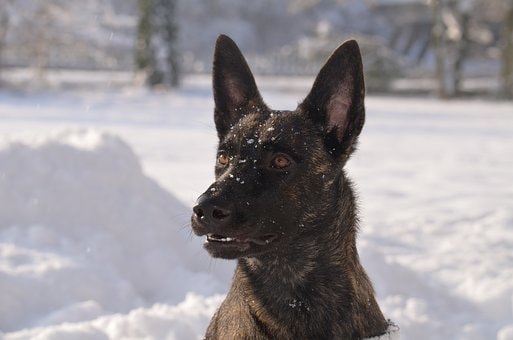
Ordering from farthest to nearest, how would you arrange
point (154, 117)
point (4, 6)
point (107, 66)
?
point (107, 66)
point (4, 6)
point (154, 117)

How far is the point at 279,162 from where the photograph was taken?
3150 mm

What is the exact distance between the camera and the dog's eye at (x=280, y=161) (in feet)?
10.3

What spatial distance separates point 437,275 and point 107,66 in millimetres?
37208

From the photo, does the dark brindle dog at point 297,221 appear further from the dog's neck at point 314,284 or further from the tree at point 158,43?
the tree at point 158,43

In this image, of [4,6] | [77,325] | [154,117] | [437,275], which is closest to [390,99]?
[154,117]

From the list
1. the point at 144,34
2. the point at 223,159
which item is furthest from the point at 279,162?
the point at 144,34

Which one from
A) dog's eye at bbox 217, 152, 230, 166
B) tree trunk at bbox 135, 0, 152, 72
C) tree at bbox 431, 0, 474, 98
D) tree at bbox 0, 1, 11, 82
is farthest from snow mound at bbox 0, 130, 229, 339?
tree at bbox 431, 0, 474, 98

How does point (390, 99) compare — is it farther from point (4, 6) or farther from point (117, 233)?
point (117, 233)

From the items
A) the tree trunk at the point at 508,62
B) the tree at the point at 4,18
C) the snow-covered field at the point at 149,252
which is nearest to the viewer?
the snow-covered field at the point at 149,252

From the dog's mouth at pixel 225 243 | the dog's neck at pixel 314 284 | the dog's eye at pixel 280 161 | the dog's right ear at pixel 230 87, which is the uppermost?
the dog's right ear at pixel 230 87

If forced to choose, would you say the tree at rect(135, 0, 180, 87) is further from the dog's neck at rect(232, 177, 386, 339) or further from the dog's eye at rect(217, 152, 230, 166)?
the dog's neck at rect(232, 177, 386, 339)

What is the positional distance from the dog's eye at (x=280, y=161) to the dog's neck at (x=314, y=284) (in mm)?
331

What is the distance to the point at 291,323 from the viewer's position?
3.06m

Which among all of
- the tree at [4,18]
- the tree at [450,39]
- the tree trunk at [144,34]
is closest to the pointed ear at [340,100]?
the tree at [4,18]
